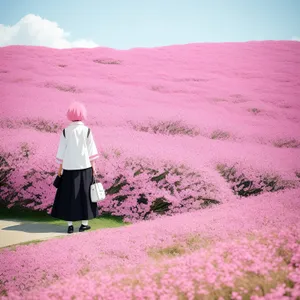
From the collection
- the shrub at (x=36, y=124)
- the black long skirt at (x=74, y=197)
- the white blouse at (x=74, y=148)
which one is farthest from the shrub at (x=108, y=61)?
the black long skirt at (x=74, y=197)

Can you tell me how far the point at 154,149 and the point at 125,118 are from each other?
1.88 meters

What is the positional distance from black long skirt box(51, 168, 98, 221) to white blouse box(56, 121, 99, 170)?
0.34 ft

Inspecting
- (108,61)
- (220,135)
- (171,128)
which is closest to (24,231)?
(171,128)

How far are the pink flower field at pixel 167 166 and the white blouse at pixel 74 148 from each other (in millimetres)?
413

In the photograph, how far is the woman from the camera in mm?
3719

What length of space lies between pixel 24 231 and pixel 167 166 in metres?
1.95

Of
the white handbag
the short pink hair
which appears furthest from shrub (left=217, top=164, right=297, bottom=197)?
the short pink hair

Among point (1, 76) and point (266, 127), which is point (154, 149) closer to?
point (266, 127)

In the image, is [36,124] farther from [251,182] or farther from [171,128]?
[251,182]

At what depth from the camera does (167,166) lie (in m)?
4.17

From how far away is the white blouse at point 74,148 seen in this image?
3.71 m

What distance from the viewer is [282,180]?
14.8ft

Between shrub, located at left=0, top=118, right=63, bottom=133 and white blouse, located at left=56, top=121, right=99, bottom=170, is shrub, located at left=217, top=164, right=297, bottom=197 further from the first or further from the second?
shrub, located at left=0, top=118, right=63, bottom=133

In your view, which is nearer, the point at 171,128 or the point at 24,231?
the point at 24,231
